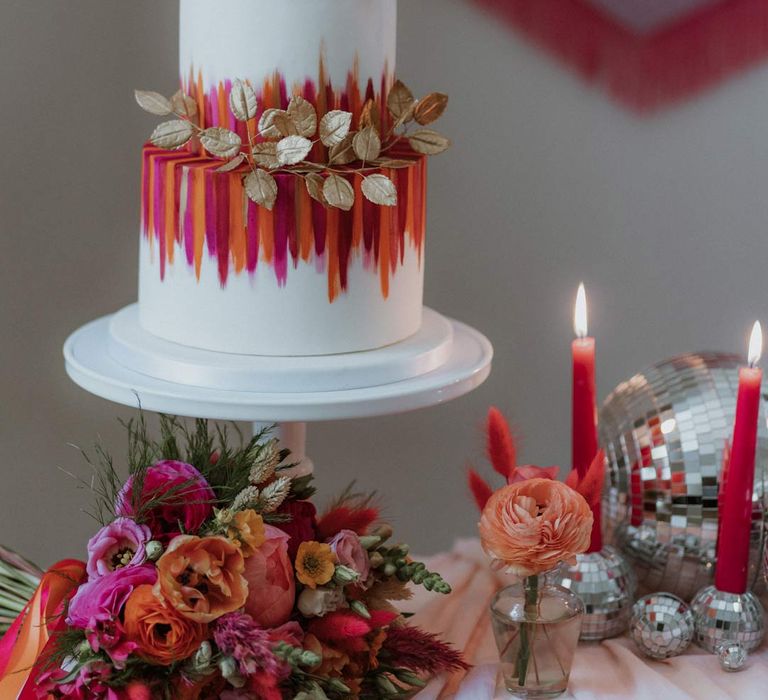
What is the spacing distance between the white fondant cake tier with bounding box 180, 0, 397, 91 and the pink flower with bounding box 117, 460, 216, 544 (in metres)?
0.35

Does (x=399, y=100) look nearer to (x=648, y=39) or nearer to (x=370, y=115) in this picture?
(x=370, y=115)

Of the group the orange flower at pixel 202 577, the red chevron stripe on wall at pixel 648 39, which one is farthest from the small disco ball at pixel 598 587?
the red chevron stripe on wall at pixel 648 39

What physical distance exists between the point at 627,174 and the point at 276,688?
978mm

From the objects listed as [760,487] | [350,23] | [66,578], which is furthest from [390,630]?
[350,23]

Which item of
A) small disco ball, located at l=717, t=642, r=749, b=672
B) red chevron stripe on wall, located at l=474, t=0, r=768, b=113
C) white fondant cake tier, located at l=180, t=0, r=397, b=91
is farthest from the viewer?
red chevron stripe on wall, located at l=474, t=0, r=768, b=113

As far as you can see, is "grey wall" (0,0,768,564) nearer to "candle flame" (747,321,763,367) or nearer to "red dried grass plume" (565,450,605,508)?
"candle flame" (747,321,763,367)

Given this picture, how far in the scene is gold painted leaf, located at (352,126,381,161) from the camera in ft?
3.20

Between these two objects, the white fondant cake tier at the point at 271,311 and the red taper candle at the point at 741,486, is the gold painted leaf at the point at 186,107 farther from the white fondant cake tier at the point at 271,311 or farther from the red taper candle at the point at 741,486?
the red taper candle at the point at 741,486

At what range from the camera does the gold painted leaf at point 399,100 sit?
1030 mm

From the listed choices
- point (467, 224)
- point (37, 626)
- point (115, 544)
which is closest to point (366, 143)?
point (115, 544)

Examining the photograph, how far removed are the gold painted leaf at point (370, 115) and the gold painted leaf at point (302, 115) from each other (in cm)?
5

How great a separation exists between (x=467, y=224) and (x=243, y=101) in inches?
27.6

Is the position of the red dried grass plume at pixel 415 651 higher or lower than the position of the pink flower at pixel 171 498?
lower

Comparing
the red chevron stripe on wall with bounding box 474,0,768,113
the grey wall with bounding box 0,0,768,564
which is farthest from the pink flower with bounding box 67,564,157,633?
the red chevron stripe on wall with bounding box 474,0,768,113
